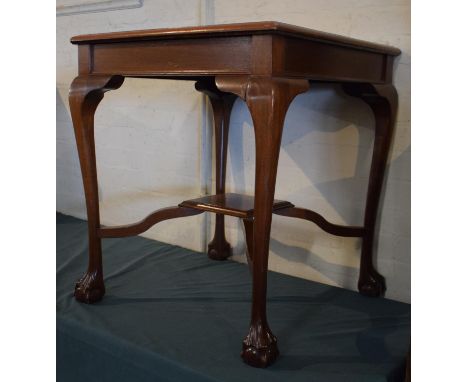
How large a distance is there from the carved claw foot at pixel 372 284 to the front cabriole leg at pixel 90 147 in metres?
0.79

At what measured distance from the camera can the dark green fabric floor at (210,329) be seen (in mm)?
1174

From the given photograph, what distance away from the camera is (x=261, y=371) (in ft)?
3.75

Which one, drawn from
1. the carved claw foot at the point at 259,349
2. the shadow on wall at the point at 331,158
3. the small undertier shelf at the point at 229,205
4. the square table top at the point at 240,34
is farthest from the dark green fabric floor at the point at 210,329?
the square table top at the point at 240,34

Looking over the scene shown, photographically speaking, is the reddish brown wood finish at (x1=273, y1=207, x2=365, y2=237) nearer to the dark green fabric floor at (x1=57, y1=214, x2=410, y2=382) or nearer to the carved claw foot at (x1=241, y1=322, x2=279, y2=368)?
the dark green fabric floor at (x1=57, y1=214, x2=410, y2=382)

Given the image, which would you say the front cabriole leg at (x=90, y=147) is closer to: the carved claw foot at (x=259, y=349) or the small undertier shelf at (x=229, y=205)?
the small undertier shelf at (x=229, y=205)

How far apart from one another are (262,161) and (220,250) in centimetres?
90

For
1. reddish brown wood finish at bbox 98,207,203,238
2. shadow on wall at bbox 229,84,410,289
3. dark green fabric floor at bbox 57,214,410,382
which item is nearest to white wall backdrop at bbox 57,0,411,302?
shadow on wall at bbox 229,84,410,289

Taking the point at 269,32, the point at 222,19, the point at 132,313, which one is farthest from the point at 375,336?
the point at 222,19

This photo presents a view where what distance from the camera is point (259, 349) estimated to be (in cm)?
115

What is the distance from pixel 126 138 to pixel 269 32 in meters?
1.35

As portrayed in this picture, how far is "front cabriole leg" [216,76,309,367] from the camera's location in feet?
3.53

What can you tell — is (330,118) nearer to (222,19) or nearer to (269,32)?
(222,19)

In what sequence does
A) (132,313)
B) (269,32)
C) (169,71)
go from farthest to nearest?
1. (132,313)
2. (169,71)
3. (269,32)

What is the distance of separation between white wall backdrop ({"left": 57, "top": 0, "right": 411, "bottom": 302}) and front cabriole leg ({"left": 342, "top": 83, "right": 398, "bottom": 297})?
0.04 metres
